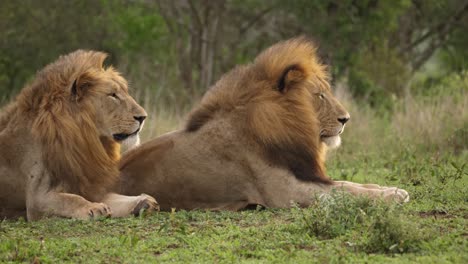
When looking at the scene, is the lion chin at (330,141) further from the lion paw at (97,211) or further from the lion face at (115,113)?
the lion paw at (97,211)

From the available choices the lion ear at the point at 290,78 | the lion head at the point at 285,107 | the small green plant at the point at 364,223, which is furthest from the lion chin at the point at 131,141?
the small green plant at the point at 364,223

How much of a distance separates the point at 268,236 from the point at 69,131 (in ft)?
5.49

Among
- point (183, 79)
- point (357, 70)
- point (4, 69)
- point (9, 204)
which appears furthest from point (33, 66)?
point (9, 204)

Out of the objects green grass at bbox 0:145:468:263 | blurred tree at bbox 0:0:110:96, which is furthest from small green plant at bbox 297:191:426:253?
blurred tree at bbox 0:0:110:96

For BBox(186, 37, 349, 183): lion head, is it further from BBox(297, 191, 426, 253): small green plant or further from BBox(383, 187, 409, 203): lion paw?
BBox(297, 191, 426, 253): small green plant

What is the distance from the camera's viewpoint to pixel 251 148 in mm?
6453

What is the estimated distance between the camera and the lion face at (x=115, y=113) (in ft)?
21.1

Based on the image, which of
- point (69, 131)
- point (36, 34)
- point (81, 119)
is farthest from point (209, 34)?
point (69, 131)

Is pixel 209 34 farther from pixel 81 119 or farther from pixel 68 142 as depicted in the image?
pixel 68 142

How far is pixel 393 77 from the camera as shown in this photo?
17.6 meters

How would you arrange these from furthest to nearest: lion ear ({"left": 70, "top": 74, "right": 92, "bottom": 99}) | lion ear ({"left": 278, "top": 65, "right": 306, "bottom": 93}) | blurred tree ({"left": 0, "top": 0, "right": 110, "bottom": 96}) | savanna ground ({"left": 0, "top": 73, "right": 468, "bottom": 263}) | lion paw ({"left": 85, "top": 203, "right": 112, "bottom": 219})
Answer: blurred tree ({"left": 0, "top": 0, "right": 110, "bottom": 96})
lion ear ({"left": 278, "top": 65, "right": 306, "bottom": 93})
lion ear ({"left": 70, "top": 74, "right": 92, "bottom": 99})
lion paw ({"left": 85, "top": 203, "right": 112, "bottom": 219})
savanna ground ({"left": 0, "top": 73, "right": 468, "bottom": 263})

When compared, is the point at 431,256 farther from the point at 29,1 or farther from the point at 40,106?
the point at 29,1

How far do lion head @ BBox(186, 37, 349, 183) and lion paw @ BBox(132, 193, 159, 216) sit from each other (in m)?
0.69

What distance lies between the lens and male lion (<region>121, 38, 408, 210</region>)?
20.9 ft
